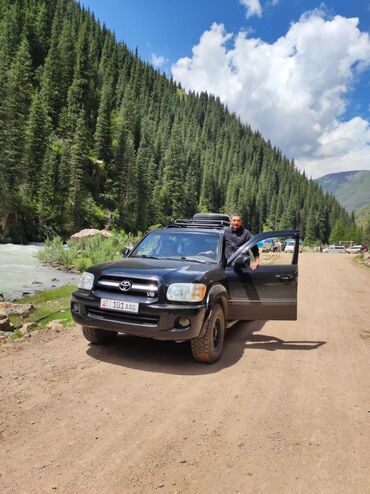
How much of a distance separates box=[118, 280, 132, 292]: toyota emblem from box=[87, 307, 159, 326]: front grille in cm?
32

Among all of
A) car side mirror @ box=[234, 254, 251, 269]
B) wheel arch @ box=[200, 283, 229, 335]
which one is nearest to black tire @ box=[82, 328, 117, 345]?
wheel arch @ box=[200, 283, 229, 335]

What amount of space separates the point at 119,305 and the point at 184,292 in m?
0.87

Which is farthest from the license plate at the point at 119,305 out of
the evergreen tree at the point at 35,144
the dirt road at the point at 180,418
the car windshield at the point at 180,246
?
the evergreen tree at the point at 35,144

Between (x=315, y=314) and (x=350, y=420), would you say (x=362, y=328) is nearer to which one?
(x=315, y=314)

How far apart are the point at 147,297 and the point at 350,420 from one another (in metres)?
2.68

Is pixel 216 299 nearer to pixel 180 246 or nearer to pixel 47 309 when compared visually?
pixel 180 246

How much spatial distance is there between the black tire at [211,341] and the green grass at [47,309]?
3.37 meters

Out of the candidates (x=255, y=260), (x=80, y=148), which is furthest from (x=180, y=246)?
(x=80, y=148)

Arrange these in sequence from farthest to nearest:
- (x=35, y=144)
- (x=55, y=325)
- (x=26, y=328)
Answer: (x=35, y=144) → (x=55, y=325) → (x=26, y=328)

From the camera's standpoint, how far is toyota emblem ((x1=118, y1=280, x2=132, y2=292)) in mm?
5082

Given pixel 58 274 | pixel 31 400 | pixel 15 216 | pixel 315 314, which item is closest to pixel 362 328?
pixel 315 314

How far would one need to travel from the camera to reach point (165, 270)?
17.1 feet

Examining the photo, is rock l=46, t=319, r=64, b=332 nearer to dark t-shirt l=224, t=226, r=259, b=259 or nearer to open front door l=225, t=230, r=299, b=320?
open front door l=225, t=230, r=299, b=320

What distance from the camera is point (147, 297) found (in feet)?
16.3
